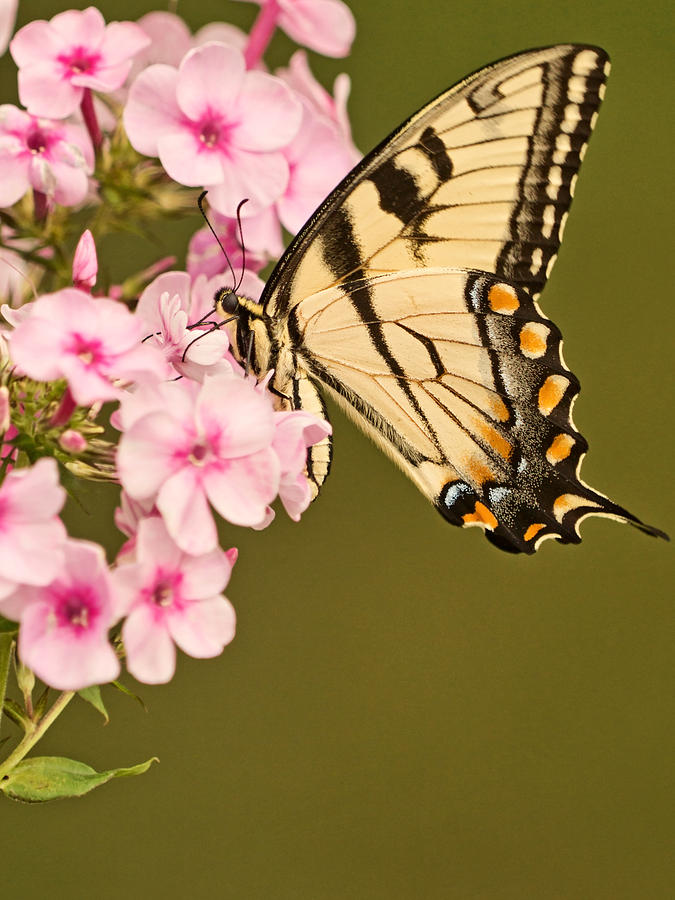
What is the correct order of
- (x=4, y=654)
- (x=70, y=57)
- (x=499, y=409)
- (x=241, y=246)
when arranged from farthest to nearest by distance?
(x=499, y=409) < (x=241, y=246) < (x=70, y=57) < (x=4, y=654)

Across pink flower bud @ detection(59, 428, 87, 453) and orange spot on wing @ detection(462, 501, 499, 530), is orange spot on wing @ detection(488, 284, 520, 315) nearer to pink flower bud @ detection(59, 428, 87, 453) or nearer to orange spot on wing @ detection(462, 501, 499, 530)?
orange spot on wing @ detection(462, 501, 499, 530)

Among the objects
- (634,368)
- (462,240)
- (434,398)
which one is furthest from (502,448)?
(634,368)

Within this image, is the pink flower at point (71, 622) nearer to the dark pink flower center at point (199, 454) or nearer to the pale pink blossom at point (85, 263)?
the dark pink flower center at point (199, 454)

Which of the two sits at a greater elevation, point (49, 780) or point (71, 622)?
point (71, 622)

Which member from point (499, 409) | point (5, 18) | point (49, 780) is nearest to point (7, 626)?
point (49, 780)

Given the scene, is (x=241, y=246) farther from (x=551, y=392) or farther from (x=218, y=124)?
(x=551, y=392)

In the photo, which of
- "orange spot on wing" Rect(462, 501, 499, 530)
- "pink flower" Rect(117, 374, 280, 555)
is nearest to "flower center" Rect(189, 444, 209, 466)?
"pink flower" Rect(117, 374, 280, 555)

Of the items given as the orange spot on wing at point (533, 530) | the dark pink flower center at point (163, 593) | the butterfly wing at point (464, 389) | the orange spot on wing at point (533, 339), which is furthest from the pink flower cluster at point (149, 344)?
the orange spot on wing at point (533, 530)

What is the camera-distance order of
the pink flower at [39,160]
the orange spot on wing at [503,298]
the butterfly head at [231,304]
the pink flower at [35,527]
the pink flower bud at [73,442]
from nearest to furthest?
the pink flower at [35,527] → the pink flower bud at [73,442] → the pink flower at [39,160] → the butterfly head at [231,304] → the orange spot on wing at [503,298]
